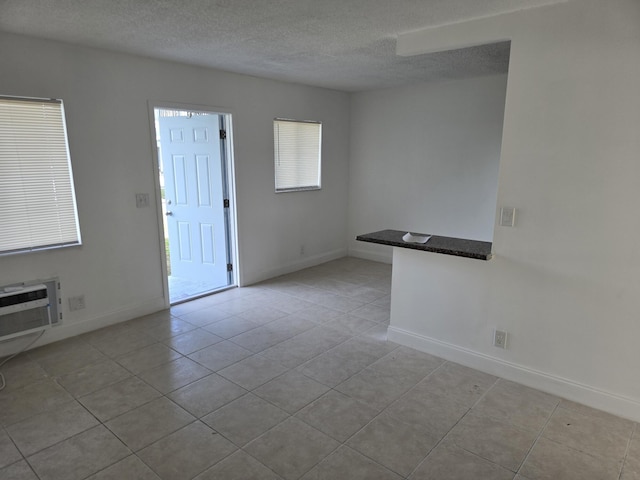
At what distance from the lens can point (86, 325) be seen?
3.45 metres

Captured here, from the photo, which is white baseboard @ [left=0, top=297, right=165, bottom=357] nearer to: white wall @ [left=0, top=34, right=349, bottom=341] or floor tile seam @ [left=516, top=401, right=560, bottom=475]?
white wall @ [left=0, top=34, right=349, bottom=341]

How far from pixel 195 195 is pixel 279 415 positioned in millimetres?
3002

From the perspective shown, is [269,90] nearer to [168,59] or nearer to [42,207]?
[168,59]

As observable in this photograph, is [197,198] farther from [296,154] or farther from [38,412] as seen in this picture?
[38,412]

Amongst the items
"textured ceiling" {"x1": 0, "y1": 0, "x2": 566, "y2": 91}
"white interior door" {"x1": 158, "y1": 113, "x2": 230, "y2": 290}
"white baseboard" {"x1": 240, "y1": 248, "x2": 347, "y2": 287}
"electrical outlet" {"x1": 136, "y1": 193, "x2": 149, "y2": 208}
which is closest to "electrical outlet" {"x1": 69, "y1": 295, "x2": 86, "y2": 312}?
"electrical outlet" {"x1": 136, "y1": 193, "x2": 149, "y2": 208}

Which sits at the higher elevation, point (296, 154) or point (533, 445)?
point (296, 154)

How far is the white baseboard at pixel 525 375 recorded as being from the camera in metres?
2.37

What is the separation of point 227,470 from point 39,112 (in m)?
2.91

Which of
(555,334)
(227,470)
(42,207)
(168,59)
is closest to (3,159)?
(42,207)

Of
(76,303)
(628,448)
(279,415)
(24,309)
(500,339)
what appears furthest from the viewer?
(76,303)

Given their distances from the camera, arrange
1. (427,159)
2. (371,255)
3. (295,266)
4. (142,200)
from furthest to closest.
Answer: (371,255), (295,266), (427,159), (142,200)

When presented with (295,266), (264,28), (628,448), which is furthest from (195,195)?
(628,448)

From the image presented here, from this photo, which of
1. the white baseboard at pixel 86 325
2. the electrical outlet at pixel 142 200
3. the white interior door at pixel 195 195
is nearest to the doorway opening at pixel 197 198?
the white interior door at pixel 195 195

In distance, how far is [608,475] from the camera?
192cm
